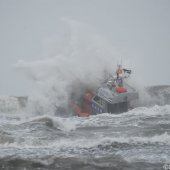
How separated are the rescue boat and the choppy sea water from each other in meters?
0.52

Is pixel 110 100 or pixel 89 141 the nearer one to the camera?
pixel 89 141

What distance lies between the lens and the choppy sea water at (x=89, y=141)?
13609 mm

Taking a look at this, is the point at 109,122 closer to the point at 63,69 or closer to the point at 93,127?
the point at 93,127

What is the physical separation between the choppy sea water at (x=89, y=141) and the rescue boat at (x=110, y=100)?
20.3 inches

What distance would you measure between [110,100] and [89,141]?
12.5 feet

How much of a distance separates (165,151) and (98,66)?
33.1 feet

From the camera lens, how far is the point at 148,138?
1571 centimetres

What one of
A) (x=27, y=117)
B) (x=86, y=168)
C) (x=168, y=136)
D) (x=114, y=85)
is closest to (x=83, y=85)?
(x=114, y=85)

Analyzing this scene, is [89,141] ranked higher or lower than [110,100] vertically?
lower

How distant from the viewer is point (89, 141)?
1551cm

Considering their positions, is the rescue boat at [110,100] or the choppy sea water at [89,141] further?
the rescue boat at [110,100]

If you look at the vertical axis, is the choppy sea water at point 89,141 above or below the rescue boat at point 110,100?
below

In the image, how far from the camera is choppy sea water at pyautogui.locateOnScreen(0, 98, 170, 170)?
13609 millimetres

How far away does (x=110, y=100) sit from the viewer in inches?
742
